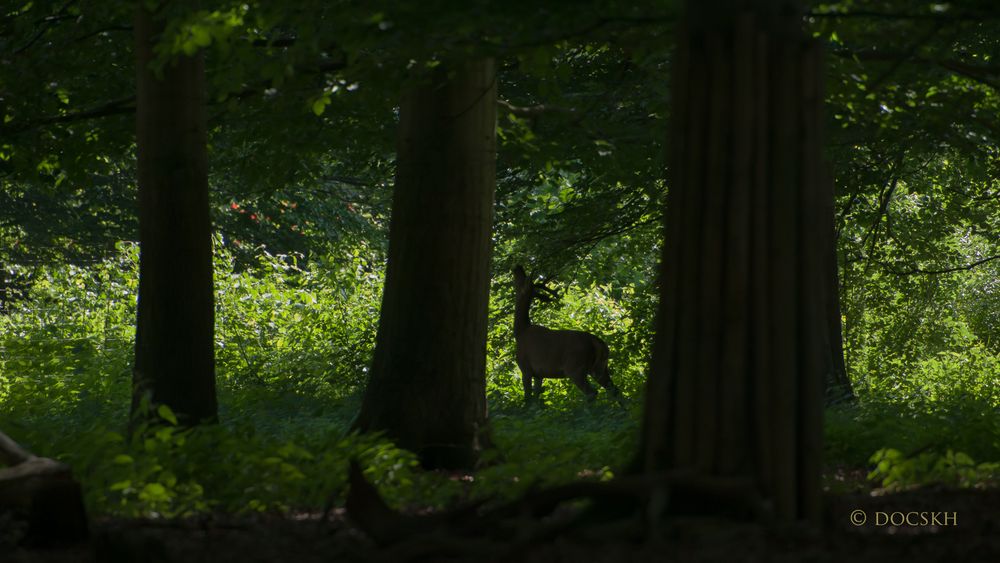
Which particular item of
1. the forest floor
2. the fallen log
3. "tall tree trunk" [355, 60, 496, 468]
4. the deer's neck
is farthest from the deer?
the fallen log

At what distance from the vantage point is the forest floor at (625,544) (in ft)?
16.3

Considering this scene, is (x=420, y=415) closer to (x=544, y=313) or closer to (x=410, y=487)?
(x=410, y=487)

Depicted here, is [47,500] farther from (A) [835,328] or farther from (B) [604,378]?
(B) [604,378]

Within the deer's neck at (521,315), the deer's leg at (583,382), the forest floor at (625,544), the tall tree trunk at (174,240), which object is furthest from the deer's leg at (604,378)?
the forest floor at (625,544)

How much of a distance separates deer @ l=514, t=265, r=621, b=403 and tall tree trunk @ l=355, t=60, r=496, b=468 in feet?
24.5

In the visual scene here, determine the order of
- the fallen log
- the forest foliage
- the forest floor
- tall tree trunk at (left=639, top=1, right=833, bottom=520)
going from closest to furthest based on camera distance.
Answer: the forest floor → tall tree trunk at (left=639, top=1, right=833, bottom=520) → the fallen log → the forest foliage

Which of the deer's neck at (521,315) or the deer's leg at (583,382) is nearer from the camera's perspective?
the deer's neck at (521,315)

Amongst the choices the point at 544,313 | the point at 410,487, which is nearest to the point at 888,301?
the point at 544,313

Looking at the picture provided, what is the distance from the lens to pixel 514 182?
18.0 meters

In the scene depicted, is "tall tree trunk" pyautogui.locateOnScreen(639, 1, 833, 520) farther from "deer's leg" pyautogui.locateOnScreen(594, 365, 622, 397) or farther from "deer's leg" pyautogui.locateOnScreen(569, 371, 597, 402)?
"deer's leg" pyautogui.locateOnScreen(594, 365, 622, 397)

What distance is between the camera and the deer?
17.3m

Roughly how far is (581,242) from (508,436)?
7523 mm

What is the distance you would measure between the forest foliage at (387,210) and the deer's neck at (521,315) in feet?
3.86

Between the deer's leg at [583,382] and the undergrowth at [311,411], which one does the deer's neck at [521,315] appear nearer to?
the deer's leg at [583,382]
